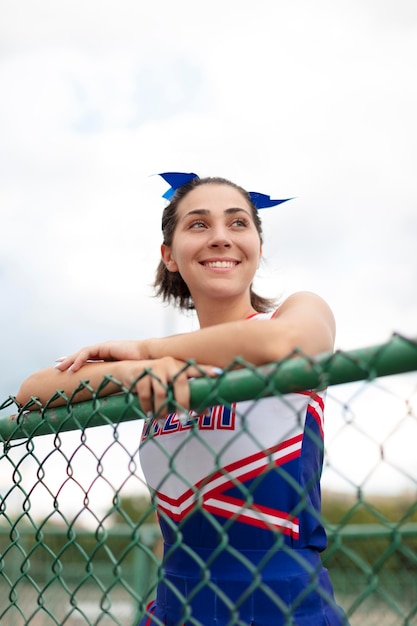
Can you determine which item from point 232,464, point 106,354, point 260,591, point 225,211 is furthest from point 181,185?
point 260,591

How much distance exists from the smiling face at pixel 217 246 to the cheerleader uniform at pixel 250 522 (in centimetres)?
56

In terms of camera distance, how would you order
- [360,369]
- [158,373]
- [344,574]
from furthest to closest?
[344,574], [158,373], [360,369]

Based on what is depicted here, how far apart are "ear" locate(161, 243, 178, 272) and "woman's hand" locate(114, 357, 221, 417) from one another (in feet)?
4.03

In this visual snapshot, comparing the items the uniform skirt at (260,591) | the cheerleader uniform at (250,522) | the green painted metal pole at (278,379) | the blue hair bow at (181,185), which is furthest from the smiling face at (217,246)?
the uniform skirt at (260,591)

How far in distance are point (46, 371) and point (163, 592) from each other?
75 cm

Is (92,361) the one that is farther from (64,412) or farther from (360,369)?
(360,369)

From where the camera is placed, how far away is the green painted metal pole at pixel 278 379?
1366mm

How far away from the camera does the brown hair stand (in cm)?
295

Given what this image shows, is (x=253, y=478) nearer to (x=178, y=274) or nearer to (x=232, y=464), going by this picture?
(x=232, y=464)

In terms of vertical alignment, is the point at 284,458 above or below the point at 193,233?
below

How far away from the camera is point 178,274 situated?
3.16 meters

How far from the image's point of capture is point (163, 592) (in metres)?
2.21

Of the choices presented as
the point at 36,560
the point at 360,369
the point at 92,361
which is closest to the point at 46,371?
the point at 92,361

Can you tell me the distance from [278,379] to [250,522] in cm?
67
